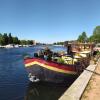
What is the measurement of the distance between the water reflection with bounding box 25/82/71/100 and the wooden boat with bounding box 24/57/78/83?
1.94 ft

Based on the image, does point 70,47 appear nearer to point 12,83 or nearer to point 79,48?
point 79,48

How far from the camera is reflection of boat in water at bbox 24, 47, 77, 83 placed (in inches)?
765

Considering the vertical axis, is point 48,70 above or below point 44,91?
above

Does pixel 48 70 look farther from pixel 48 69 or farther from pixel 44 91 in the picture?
pixel 44 91

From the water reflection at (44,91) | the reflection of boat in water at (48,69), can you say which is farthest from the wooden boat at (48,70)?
the water reflection at (44,91)

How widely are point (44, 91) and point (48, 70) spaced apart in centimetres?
182

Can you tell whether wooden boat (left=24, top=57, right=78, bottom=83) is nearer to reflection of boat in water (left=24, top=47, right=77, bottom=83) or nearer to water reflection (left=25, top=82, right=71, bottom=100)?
reflection of boat in water (left=24, top=47, right=77, bottom=83)

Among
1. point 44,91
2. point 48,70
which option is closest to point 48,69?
point 48,70

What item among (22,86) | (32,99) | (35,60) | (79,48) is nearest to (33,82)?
(22,86)

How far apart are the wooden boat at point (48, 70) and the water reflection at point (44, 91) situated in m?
0.59

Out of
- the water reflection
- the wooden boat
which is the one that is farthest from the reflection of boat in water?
the water reflection

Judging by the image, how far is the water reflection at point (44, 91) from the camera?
17.4m

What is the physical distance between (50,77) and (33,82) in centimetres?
229

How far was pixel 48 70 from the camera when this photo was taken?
63.9 feet
